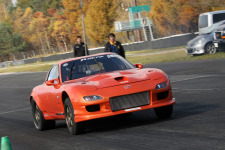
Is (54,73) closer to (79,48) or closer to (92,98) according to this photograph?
(92,98)

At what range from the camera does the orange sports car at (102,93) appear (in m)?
7.17

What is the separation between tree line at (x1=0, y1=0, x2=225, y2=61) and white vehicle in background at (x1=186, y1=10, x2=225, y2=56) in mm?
9608

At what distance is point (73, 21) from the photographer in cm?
9212

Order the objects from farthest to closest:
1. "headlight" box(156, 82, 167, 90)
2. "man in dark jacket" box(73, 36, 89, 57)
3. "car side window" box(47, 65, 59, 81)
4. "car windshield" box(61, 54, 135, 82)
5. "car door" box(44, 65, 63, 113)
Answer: "man in dark jacket" box(73, 36, 89, 57), "car side window" box(47, 65, 59, 81), "car windshield" box(61, 54, 135, 82), "car door" box(44, 65, 63, 113), "headlight" box(156, 82, 167, 90)

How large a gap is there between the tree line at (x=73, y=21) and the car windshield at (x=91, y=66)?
2719cm

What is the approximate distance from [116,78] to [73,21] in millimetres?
85686

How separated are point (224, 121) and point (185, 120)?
763 mm

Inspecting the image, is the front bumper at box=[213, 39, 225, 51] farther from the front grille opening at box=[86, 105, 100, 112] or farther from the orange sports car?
the front grille opening at box=[86, 105, 100, 112]

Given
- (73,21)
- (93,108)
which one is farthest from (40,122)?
(73,21)

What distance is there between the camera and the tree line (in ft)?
158

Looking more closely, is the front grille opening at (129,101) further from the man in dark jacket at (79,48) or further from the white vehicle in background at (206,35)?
the white vehicle in background at (206,35)

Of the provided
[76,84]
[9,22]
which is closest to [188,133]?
[76,84]

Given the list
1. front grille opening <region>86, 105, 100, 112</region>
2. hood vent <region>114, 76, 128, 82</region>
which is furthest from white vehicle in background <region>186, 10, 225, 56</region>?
front grille opening <region>86, 105, 100, 112</region>

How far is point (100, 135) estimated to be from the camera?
23.5 feet
